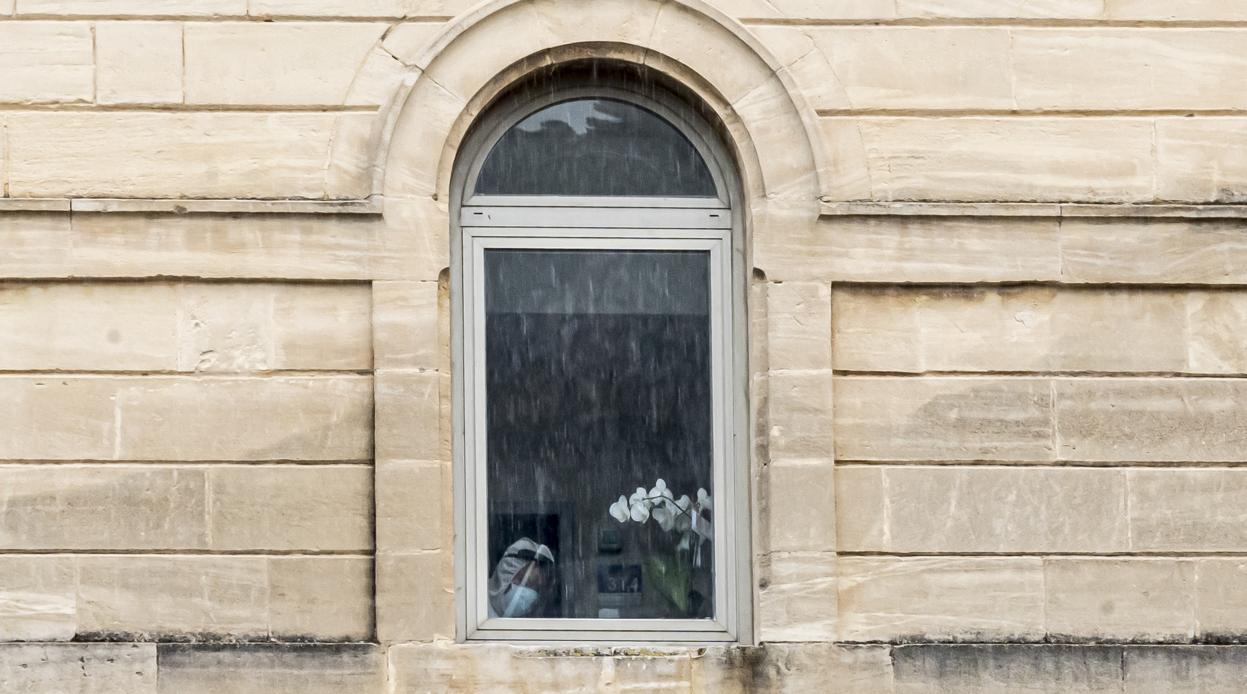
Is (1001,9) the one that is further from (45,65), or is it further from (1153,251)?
(45,65)

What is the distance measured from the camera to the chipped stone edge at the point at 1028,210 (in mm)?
7359

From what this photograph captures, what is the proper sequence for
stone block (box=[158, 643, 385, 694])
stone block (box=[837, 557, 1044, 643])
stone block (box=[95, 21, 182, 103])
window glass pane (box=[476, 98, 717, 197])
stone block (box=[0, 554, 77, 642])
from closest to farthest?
stone block (box=[158, 643, 385, 694]), stone block (box=[0, 554, 77, 642]), stone block (box=[837, 557, 1044, 643]), stone block (box=[95, 21, 182, 103]), window glass pane (box=[476, 98, 717, 197])

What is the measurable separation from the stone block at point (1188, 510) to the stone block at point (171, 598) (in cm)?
387

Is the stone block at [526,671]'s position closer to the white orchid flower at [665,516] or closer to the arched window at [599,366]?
the arched window at [599,366]

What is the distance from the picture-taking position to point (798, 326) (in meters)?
7.36

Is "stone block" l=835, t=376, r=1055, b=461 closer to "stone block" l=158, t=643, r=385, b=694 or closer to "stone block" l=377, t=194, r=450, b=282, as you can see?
"stone block" l=377, t=194, r=450, b=282

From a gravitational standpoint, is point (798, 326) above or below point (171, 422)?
above

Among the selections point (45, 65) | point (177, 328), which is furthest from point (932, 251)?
point (45, 65)

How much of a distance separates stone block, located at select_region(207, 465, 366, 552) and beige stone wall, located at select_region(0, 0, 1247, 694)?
2 cm

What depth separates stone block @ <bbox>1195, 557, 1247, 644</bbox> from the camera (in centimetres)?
733

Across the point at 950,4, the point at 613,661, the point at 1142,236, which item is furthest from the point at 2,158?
the point at 1142,236

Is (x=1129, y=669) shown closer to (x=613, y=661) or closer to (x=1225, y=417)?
(x=1225, y=417)

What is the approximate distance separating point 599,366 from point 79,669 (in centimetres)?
264

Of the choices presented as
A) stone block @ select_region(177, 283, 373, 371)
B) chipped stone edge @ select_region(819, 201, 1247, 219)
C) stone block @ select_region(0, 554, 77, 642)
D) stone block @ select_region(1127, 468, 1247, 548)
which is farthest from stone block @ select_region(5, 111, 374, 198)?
stone block @ select_region(1127, 468, 1247, 548)
